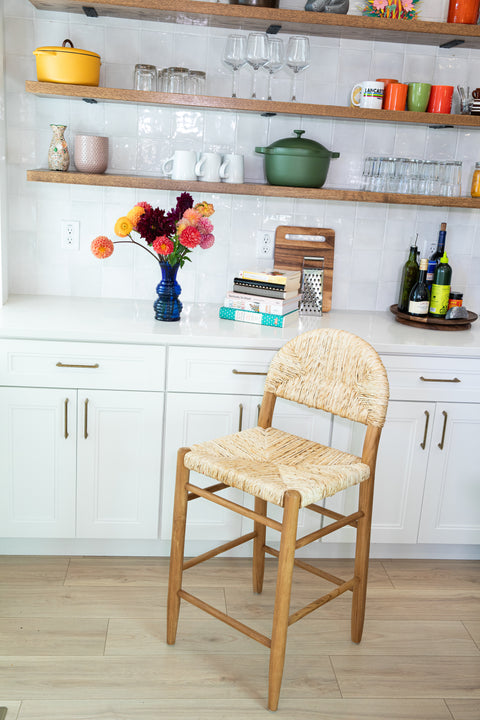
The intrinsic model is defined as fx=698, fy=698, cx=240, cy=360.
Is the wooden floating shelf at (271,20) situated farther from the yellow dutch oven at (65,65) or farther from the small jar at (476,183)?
the small jar at (476,183)

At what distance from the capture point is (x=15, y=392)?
94.7 inches

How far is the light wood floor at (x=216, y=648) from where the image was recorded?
1923 millimetres

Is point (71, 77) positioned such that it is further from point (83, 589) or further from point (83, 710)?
point (83, 710)

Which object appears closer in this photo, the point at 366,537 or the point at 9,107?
the point at 366,537

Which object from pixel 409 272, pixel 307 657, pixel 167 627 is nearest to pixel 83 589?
pixel 167 627

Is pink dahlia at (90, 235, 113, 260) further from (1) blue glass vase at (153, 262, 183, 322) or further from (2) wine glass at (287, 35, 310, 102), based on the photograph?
(2) wine glass at (287, 35, 310, 102)

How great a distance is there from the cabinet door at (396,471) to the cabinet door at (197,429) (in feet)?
1.23

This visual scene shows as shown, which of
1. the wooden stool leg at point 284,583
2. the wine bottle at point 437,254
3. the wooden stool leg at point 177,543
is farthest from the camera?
the wine bottle at point 437,254

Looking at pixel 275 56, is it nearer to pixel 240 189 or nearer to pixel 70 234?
pixel 240 189

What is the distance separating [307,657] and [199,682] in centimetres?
35

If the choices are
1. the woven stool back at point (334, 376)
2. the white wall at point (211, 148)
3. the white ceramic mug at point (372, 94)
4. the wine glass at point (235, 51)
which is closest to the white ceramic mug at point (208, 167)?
the white wall at point (211, 148)

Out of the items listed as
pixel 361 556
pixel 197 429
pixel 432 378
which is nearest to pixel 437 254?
pixel 432 378

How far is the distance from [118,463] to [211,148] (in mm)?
1317

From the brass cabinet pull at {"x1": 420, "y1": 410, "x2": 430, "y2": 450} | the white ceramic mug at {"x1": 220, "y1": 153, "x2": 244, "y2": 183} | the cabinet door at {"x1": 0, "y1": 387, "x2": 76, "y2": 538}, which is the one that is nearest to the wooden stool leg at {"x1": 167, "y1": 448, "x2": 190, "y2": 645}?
the cabinet door at {"x1": 0, "y1": 387, "x2": 76, "y2": 538}
